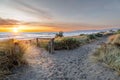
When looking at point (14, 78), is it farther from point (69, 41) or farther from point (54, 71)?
point (69, 41)

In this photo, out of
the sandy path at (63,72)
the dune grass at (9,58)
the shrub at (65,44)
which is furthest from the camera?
the shrub at (65,44)

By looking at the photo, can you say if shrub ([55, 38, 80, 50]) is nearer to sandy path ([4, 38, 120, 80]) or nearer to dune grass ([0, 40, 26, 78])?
sandy path ([4, 38, 120, 80])

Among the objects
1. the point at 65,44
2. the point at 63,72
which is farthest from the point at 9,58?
the point at 65,44

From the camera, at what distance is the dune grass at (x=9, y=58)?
258 inches

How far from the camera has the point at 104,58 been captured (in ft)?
26.2

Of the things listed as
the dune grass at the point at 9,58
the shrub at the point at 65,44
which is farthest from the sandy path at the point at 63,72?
the shrub at the point at 65,44

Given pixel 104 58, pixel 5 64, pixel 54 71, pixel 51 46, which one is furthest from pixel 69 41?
pixel 5 64

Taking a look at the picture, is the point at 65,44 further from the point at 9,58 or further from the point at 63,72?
the point at 9,58

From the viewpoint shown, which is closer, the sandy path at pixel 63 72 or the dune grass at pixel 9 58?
the sandy path at pixel 63 72

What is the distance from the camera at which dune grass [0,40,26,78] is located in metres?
6.56

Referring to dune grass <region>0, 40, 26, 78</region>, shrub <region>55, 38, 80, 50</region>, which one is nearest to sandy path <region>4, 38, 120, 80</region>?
dune grass <region>0, 40, 26, 78</region>

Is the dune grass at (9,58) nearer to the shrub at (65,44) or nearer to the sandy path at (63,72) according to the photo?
the sandy path at (63,72)

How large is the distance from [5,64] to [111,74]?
3.88 m

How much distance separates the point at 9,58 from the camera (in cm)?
701
